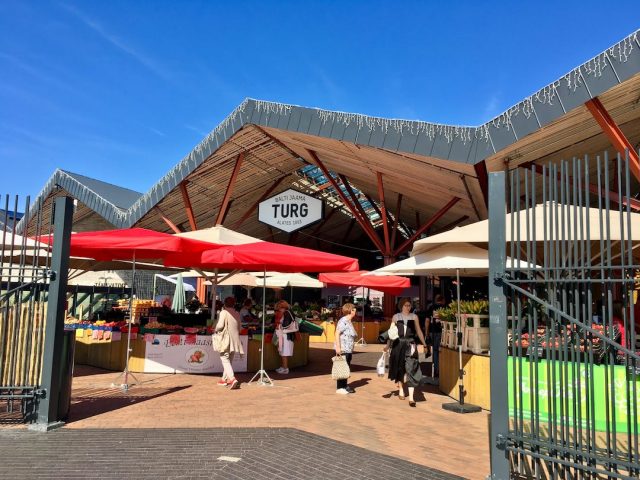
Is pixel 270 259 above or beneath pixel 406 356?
above

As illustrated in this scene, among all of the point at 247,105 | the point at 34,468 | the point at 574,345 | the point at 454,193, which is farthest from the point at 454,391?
the point at 247,105

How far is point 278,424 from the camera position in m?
6.16

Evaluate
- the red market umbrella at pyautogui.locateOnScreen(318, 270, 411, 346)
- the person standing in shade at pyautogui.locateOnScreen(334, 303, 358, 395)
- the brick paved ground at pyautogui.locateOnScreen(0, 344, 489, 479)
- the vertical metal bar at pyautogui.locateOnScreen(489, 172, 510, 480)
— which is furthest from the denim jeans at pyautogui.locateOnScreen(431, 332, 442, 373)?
the vertical metal bar at pyautogui.locateOnScreen(489, 172, 510, 480)

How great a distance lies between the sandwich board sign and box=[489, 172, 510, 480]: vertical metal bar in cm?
1547

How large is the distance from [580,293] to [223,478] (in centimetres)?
329

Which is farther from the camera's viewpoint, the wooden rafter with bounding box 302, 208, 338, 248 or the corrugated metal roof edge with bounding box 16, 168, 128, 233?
the wooden rafter with bounding box 302, 208, 338, 248

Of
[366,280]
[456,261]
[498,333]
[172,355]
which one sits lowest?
[172,355]

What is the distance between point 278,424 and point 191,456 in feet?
4.79

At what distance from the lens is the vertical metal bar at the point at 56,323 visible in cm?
584

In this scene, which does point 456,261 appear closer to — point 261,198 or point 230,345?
point 230,345

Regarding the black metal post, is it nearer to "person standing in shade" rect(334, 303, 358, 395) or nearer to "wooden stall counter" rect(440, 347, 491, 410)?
"person standing in shade" rect(334, 303, 358, 395)

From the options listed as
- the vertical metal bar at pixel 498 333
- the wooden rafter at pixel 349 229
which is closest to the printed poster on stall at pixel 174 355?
the vertical metal bar at pixel 498 333

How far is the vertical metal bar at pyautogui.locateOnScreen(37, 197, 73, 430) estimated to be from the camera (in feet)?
19.2

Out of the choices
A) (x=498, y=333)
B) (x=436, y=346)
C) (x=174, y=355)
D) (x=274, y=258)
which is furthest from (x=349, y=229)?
(x=498, y=333)
